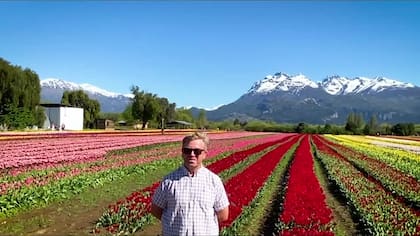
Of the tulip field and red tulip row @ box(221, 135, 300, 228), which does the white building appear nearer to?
the tulip field

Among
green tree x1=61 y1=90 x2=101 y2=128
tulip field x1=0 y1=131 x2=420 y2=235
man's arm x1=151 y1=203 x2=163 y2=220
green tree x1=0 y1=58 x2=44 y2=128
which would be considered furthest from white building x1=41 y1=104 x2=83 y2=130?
man's arm x1=151 y1=203 x2=163 y2=220

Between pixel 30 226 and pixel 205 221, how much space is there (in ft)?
22.4

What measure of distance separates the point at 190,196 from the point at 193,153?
0.42 m

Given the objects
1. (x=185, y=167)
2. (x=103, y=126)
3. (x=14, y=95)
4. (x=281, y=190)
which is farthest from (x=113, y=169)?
(x=103, y=126)

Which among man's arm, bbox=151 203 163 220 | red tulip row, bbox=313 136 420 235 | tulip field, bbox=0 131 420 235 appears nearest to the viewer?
man's arm, bbox=151 203 163 220

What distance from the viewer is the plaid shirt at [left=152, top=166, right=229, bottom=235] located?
4734 mm

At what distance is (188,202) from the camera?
4746 mm

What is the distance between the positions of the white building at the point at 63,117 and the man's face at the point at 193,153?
265 feet

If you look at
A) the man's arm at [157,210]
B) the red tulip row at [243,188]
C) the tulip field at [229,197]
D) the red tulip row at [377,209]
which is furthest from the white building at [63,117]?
the man's arm at [157,210]

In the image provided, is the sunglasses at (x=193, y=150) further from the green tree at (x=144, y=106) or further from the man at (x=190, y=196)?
the green tree at (x=144, y=106)

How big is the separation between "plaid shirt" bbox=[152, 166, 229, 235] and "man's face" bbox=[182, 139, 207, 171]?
84 mm

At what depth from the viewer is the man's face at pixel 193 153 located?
4754mm

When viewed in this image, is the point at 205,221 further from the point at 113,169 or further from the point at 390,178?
the point at 390,178

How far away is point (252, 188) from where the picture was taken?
14.9 meters
